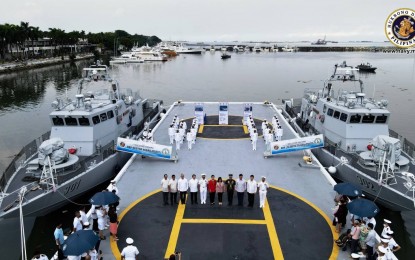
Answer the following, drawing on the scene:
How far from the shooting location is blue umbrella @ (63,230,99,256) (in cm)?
997

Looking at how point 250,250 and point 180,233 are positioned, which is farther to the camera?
point 180,233

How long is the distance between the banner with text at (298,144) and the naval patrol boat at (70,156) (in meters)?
10.5

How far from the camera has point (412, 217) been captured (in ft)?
62.1

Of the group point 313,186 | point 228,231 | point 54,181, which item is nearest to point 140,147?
point 54,181

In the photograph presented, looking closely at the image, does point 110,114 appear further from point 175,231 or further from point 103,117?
point 175,231

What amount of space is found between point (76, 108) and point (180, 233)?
1280 cm

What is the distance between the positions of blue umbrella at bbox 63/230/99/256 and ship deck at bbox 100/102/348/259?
91.3 inches

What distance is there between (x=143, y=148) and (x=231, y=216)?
26.4 feet

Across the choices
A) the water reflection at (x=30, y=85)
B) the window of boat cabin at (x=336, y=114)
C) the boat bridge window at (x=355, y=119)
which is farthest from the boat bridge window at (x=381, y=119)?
the water reflection at (x=30, y=85)

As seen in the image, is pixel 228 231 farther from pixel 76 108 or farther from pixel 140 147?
pixel 76 108

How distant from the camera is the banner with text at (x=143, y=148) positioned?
2061cm

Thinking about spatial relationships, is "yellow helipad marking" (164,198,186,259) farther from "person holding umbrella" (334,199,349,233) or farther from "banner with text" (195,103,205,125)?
"banner with text" (195,103,205,125)

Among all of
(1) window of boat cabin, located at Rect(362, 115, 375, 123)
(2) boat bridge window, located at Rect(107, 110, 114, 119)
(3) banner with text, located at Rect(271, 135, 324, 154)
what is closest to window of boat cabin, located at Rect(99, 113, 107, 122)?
(2) boat bridge window, located at Rect(107, 110, 114, 119)

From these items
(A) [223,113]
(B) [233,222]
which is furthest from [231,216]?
(A) [223,113]
